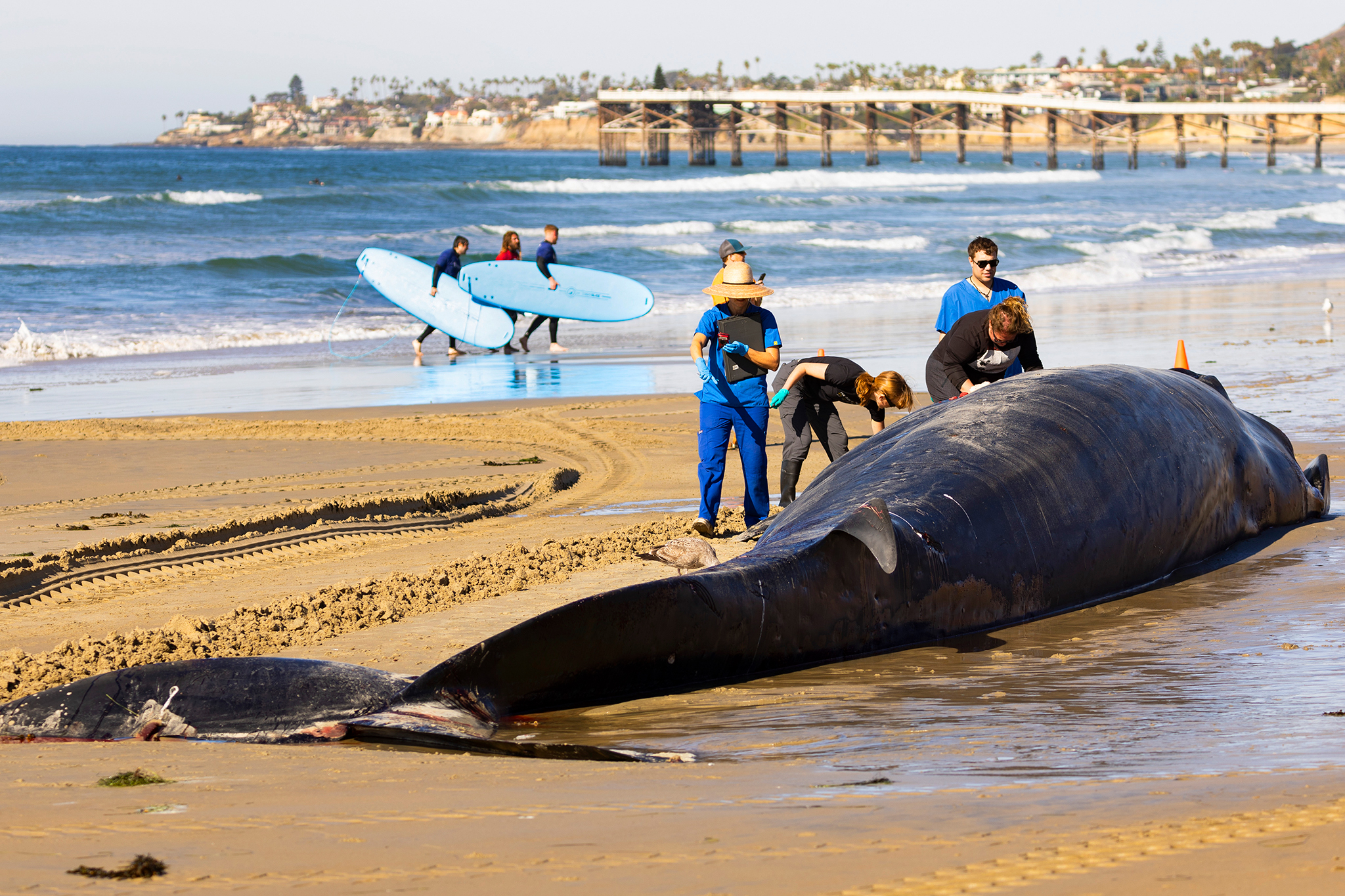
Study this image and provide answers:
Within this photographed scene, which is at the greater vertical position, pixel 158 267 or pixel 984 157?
pixel 984 157

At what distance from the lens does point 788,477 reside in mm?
7641

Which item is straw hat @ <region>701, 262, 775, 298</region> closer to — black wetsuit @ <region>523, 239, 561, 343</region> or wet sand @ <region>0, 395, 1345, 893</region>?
wet sand @ <region>0, 395, 1345, 893</region>

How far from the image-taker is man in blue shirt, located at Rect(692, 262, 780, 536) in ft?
23.1

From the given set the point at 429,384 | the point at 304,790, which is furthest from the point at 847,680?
the point at 429,384

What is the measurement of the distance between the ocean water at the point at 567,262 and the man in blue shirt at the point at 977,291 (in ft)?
18.4

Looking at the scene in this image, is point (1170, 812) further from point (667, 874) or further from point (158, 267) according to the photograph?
point (158, 267)

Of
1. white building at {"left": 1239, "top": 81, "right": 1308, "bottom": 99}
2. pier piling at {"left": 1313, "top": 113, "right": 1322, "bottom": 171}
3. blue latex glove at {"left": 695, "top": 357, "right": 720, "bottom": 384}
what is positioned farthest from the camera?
white building at {"left": 1239, "top": 81, "right": 1308, "bottom": 99}

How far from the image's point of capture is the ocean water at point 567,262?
1531 cm

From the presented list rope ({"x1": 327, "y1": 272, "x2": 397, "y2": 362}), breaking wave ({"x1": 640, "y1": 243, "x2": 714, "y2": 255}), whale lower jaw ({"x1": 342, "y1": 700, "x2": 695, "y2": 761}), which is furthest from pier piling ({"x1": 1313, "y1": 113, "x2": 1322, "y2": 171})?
whale lower jaw ({"x1": 342, "y1": 700, "x2": 695, "y2": 761})

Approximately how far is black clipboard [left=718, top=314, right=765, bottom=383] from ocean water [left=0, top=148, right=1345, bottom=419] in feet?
20.2

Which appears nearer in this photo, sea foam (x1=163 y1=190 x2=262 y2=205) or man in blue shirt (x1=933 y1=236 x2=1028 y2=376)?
man in blue shirt (x1=933 y1=236 x2=1028 y2=376)

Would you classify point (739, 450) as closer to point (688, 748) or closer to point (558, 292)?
point (688, 748)

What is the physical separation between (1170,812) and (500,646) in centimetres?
176

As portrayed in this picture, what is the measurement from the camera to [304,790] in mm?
2881
